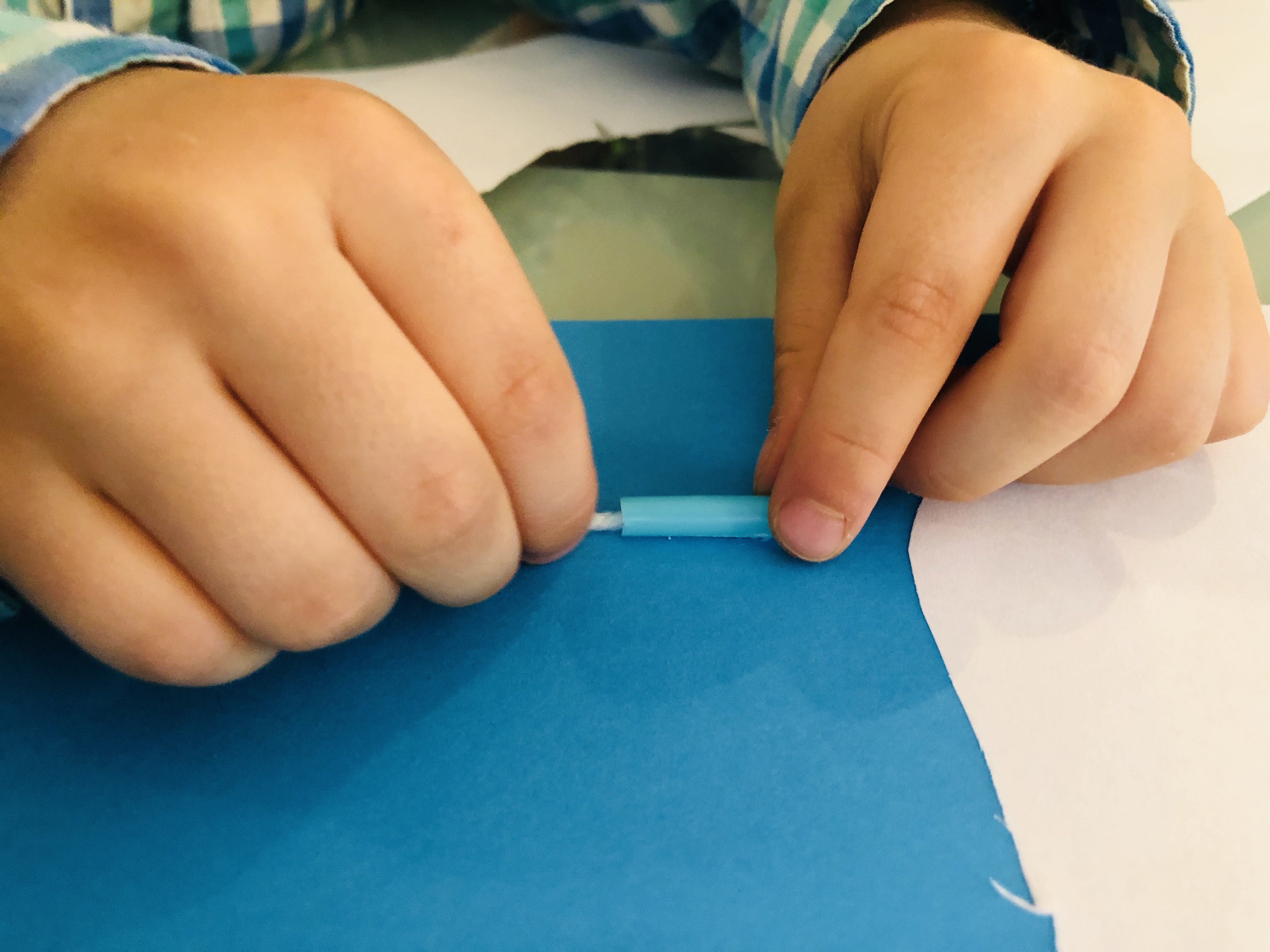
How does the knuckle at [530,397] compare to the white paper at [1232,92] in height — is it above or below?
above

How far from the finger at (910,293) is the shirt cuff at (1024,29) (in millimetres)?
149

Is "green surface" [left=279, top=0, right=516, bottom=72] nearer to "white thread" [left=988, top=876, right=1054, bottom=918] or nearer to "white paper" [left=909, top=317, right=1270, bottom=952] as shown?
"white paper" [left=909, top=317, right=1270, bottom=952]

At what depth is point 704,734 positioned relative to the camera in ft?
0.97

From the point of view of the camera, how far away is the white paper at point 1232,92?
0.50 meters

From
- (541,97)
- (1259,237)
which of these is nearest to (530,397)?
(541,97)

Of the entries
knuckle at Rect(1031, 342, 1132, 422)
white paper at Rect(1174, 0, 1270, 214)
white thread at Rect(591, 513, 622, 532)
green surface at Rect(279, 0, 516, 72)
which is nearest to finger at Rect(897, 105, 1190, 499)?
knuckle at Rect(1031, 342, 1132, 422)

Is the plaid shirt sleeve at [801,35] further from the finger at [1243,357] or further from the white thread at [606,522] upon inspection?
the white thread at [606,522]

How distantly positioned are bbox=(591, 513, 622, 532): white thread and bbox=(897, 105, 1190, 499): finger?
15 centimetres

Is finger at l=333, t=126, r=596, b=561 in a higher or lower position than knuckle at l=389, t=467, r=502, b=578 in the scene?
higher

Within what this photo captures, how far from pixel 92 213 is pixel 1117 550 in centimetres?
41

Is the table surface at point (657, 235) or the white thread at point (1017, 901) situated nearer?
the white thread at point (1017, 901)

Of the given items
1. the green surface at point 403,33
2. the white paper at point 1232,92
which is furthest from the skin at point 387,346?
the green surface at point 403,33

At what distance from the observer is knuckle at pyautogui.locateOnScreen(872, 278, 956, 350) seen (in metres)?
0.29

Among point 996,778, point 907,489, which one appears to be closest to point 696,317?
point 907,489
